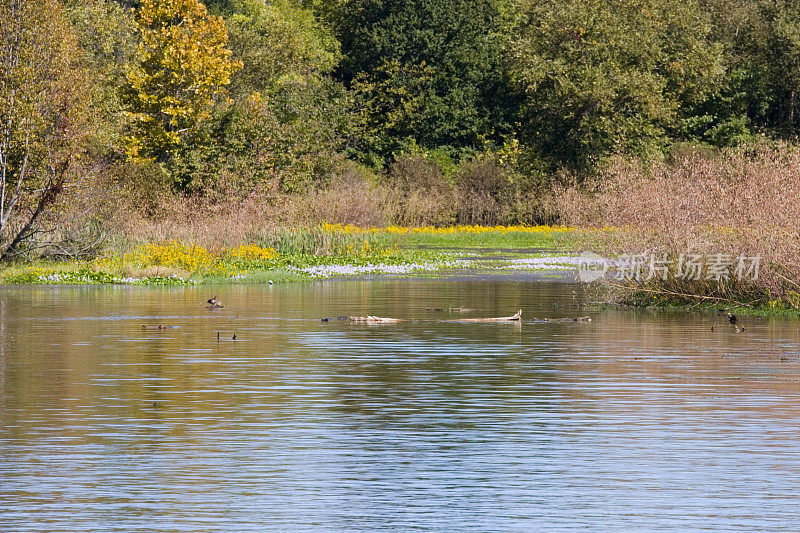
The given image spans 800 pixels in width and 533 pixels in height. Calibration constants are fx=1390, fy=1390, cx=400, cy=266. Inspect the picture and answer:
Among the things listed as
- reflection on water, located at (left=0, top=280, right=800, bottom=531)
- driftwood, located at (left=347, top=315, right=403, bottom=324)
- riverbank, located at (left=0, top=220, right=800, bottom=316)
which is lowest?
reflection on water, located at (left=0, top=280, right=800, bottom=531)

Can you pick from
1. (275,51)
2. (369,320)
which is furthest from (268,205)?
(275,51)

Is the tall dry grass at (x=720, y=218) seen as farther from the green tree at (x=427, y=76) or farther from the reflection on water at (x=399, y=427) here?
the green tree at (x=427, y=76)

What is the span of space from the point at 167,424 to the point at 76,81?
29686 millimetres

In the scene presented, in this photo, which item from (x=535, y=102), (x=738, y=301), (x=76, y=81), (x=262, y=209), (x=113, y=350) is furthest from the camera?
(x=535, y=102)

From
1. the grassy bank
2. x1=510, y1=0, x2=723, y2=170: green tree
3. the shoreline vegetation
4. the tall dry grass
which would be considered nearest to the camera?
the tall dry grass

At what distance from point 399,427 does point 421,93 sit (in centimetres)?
7337

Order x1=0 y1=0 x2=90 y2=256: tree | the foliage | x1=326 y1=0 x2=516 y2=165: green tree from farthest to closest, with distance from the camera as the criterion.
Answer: x1=326 y1=0 x2=516 y2=165: green tree < the foliage < x1=0 y1=0 x2=90 y2=256: tree

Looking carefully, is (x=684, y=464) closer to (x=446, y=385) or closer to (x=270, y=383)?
(x=446, y=385)

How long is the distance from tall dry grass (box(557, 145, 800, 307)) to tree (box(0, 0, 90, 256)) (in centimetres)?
1854

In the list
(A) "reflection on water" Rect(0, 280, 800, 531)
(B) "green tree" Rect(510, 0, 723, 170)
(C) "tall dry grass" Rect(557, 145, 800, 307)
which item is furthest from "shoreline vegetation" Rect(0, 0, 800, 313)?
(A) "reflection on water" Rect(0, 280, 800, 531)

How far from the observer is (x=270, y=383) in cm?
1736

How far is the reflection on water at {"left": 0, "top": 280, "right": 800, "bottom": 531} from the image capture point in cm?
1003

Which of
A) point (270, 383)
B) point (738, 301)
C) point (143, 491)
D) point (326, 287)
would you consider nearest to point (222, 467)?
point (143, 491)

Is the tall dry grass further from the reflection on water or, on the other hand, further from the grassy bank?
the reflection on water
